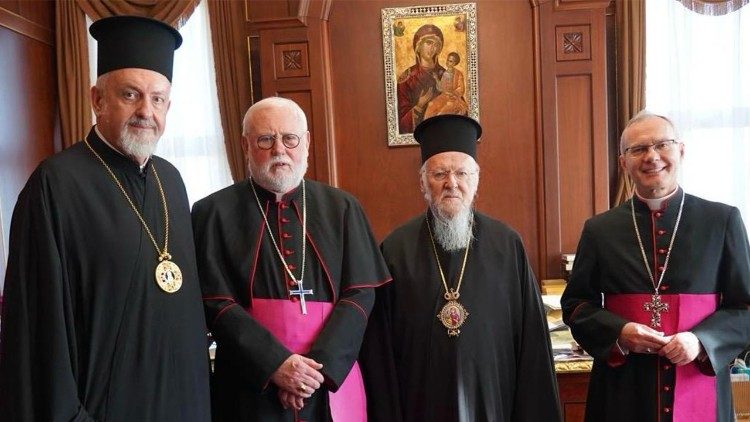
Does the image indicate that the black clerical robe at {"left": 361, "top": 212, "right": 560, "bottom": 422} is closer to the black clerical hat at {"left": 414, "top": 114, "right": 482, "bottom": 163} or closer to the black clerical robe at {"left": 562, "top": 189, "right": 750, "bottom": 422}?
the black clerical robe at {"left": 562, "top": 189, "right": 750, "bottom": 422}

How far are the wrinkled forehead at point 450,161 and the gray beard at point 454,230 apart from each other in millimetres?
172

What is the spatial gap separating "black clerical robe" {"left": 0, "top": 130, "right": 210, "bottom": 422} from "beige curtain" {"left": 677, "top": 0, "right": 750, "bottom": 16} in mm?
4165

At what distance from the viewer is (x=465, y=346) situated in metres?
2.14

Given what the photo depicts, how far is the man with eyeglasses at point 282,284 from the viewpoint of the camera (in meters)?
1.88

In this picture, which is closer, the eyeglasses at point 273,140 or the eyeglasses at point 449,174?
the eyeglasses at point 273,140

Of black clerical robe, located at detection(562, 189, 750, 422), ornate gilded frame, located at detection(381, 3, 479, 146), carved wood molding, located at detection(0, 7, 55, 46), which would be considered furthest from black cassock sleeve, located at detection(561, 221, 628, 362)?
carved wood molding, located at detection(0, 7, 55, 46)

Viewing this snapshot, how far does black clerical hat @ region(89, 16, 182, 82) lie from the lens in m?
1.74

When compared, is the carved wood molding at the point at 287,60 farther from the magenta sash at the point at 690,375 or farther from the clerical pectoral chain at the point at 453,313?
the magenta sash at the point at 690,375

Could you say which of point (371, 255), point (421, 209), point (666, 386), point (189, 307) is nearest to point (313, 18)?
point (421, 209)

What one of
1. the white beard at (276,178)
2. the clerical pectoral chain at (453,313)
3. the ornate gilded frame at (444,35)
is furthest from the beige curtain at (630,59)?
the white beard at (276,178)

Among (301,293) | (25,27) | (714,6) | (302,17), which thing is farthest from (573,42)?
(25,27)

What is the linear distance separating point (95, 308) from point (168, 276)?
23 cm

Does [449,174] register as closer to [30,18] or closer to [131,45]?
[131,45]

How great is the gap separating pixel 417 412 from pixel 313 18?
318cm
